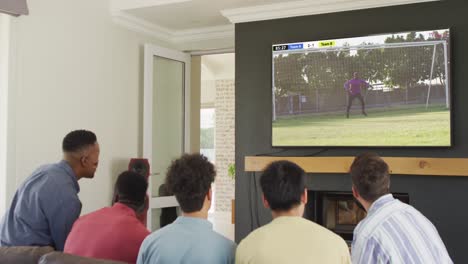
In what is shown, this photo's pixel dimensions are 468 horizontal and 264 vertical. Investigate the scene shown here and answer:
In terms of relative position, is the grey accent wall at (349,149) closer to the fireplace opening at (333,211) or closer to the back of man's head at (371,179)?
the fireplace opening at (333,211)

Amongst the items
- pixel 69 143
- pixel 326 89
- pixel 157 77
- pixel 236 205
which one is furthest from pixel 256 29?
pixel 69 143

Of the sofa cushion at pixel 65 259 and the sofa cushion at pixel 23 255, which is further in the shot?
the sofa cushion at pixel 23 255

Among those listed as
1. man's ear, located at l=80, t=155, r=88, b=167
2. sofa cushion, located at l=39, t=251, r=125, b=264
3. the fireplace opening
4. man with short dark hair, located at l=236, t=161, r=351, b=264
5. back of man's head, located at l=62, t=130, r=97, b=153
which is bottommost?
the fireplace opening

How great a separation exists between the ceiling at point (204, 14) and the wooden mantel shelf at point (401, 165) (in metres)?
1.34

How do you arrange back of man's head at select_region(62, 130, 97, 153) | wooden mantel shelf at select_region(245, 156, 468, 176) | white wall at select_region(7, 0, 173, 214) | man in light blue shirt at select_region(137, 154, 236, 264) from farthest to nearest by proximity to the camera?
1. white wall at select_region(7, 0, 173, 214)
2. wooden mantel shelf at select_region(245, 156, 468, 176)
3. back of man's head at select_region(62, 130, 97, 153)
4. man in light blue shirt at select_region(137, 154, 236, 264)

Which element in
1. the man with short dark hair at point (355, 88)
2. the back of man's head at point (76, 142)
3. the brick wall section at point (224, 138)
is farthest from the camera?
the brick wall section at point (224, 138)

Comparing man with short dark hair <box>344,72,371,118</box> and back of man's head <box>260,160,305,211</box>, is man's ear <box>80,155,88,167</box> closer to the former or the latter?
back of man's head <box>260,160,305,211</box>

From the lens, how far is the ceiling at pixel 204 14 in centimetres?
434

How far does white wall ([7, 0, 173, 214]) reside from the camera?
400 centimetres

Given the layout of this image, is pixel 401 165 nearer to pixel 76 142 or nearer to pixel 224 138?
pixel 76 142

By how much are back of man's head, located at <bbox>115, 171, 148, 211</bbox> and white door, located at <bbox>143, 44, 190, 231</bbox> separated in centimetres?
285

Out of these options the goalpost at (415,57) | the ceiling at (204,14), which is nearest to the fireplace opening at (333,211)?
the goalpost at (415,57)

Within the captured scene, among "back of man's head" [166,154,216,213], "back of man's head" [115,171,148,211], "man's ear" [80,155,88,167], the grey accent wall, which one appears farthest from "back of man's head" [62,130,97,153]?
the grey accent wall

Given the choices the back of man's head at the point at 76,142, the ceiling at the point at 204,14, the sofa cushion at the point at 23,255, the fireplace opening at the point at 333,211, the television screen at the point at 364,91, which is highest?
the ceiling at the point at 204,14
